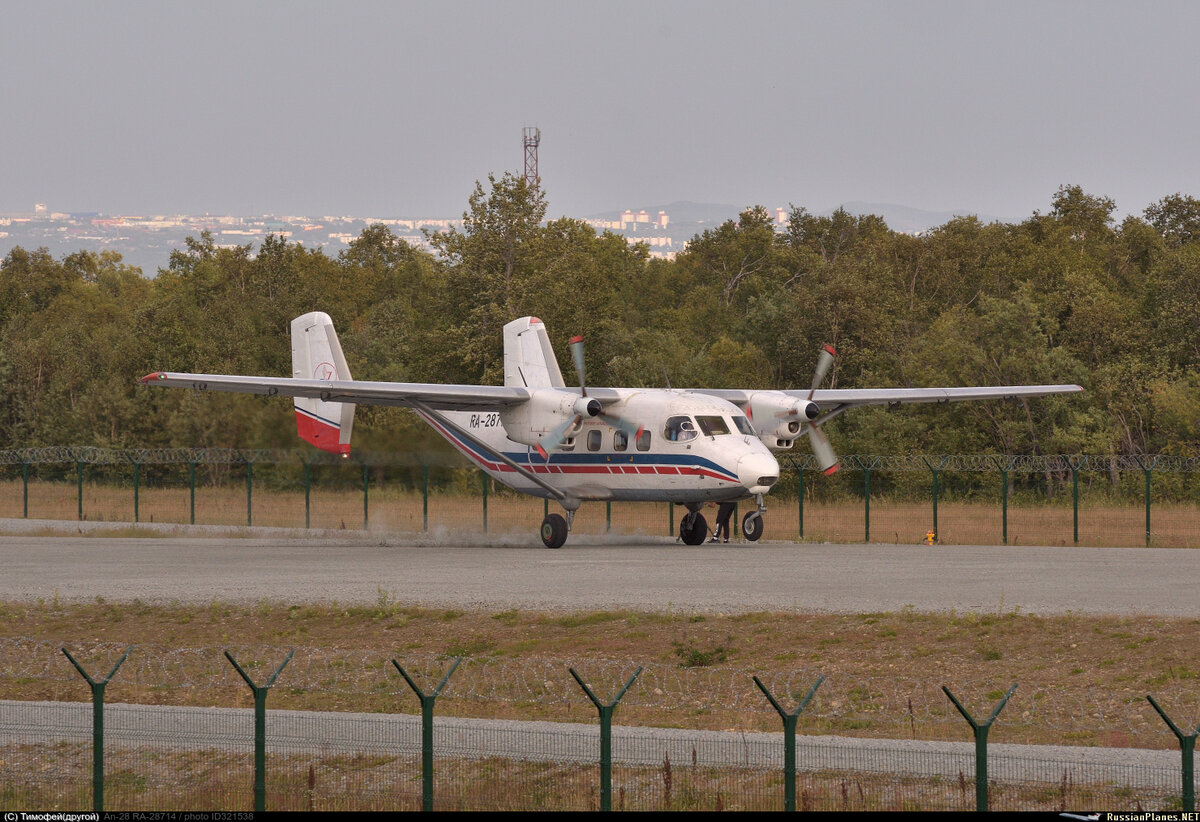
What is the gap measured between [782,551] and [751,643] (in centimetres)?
1400

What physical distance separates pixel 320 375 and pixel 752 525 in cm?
1415

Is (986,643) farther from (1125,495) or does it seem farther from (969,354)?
(969,354)

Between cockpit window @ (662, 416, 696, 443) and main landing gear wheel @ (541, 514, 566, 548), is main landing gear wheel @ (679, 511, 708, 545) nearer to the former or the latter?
main landing gear wheel @ (541, 514, 566, 548)

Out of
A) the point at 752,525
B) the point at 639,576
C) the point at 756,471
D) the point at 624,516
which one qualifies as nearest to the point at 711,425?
the point at 756,471

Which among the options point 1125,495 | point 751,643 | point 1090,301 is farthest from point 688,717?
point 1090,301

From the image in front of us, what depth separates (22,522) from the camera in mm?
50438

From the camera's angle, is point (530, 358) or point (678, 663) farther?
point (530, 358)

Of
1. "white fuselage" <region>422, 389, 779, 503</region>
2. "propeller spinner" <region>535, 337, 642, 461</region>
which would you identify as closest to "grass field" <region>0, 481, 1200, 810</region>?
"propeller spinner" <region>535, 337, 642, 461</region>

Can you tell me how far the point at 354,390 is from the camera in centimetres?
3434

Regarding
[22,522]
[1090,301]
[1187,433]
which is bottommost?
[22,522]

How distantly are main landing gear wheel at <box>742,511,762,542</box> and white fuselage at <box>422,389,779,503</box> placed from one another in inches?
101

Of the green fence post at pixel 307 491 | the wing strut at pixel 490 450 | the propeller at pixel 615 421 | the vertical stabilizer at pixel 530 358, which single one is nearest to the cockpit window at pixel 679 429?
the propeller at pixel 615 421

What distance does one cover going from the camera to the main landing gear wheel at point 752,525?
121 feet

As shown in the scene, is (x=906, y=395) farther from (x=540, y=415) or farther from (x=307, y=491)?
(x=307, y=491)
